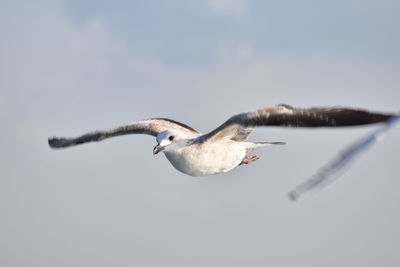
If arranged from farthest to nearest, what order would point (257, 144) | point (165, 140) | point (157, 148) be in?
point (257, 144)
point (165, 140)
point (157, 148)

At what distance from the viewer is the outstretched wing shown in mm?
13516

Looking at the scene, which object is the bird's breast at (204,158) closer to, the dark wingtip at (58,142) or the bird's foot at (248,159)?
the bird's foot at (248,159)

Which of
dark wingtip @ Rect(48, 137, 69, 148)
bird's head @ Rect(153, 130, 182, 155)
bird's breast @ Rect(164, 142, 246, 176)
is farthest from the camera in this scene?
dark wingtip @ Rect(48, 137, 69, 148)

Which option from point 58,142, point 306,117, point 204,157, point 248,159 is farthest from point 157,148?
point 58,142

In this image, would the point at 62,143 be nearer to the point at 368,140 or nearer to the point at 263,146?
the point at 263,146

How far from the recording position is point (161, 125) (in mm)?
20469

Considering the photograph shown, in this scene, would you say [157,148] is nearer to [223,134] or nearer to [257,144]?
[223,134]

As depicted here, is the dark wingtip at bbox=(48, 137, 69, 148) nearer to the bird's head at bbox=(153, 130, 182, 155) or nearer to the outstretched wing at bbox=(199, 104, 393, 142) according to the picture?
the bird's head at bbox=(153, 130, 182, 155)

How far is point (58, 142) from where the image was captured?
21156 millimetres

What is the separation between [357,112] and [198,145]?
15.1 ft

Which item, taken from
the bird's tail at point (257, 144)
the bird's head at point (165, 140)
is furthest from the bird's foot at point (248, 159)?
the bird's head at point (165, 140)

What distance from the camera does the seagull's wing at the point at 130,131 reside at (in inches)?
782

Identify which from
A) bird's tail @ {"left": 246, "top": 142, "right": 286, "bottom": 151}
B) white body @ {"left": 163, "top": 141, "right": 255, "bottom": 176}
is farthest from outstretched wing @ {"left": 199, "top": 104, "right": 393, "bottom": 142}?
bird's tail @ {"left": 246, "top": 142, "right": 286, "bottom": 151}

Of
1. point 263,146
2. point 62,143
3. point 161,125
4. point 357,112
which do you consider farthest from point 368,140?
point 62,143
